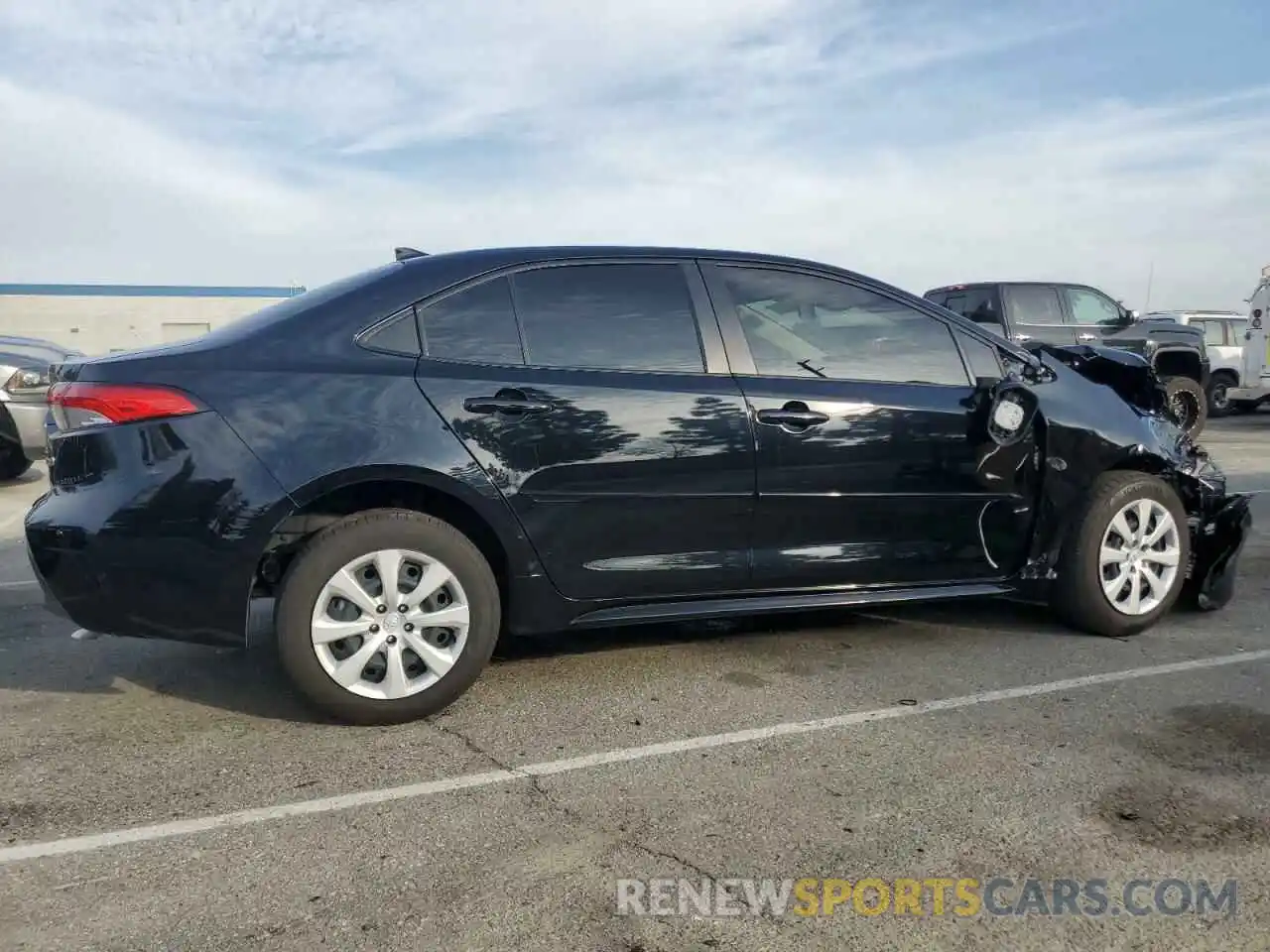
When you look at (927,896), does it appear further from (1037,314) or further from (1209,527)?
(1037,314)

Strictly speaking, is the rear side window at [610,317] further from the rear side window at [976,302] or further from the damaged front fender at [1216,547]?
the rear side window at [976,302]

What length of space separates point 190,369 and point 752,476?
197 centimetres

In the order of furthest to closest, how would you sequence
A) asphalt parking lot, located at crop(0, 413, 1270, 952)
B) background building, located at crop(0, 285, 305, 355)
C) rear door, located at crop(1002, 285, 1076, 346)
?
background building, located at crop(0, 285, 305, 355) < rear door, located at crop(1002, 285, 1076, 346) < asphalt parking lot, located at crop(0, 413, 1270, 952)

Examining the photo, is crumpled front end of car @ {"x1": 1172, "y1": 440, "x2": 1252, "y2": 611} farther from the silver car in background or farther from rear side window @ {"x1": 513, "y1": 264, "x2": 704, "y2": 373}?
the silver car in background

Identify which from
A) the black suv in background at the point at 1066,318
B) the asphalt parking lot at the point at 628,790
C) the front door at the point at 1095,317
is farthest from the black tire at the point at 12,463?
the front door at the point at 1095,317

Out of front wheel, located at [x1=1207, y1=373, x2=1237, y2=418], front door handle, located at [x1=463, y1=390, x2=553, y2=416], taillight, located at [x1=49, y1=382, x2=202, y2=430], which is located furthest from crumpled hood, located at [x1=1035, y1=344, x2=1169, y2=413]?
front wheel, located at [x1=1207, y1=373, x2=1237, y2=418]

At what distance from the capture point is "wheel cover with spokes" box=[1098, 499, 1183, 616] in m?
4.55

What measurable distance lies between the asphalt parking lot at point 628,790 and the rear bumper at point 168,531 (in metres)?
0.44

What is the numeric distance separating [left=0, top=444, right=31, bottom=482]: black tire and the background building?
21981 millimetres

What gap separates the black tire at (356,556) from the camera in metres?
3.46

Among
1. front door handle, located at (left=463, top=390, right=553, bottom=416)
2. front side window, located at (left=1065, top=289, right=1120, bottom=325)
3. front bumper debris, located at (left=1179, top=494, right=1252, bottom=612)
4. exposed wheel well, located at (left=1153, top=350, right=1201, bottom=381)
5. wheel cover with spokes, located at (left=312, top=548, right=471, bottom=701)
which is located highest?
front side window, located at (left=1065, top=289, right=1120, bottom=325)

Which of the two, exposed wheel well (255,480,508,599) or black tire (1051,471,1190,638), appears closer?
exposed wheel well (255,480,508,599)

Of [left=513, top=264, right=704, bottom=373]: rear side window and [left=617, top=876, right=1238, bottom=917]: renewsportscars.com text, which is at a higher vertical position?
[left=513, top=264, right=704, bottom=373]: rear side window

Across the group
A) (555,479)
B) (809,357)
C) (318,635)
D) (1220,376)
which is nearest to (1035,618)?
(809,357)
